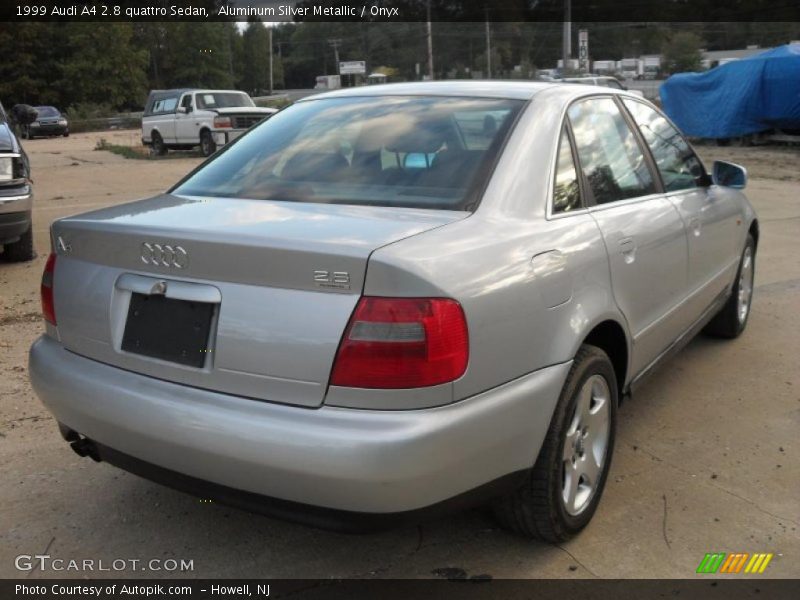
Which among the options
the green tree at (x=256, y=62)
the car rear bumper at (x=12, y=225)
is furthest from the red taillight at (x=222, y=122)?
the green tree at (x=256, y=62)

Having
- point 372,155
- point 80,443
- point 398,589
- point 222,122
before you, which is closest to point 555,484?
point 398,589

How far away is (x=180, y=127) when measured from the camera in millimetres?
21922

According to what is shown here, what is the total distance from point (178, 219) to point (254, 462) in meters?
0.87

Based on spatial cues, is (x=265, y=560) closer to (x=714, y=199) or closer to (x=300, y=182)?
(x=300, y=182)

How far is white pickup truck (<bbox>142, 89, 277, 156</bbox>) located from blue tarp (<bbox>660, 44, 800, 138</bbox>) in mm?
11001

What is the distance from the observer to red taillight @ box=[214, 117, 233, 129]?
19.8m

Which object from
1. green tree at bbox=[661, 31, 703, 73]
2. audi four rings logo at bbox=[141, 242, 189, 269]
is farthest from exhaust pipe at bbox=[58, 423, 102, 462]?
green tree at bbox=[661, 31, 703, 73]

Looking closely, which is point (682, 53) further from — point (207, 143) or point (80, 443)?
point (80, 443)

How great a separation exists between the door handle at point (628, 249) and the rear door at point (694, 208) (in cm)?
69

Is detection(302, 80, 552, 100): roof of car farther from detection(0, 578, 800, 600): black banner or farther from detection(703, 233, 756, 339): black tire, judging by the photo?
detection(703, 233, 756, 339): black tire

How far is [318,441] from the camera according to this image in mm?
2057

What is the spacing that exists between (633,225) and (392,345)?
1516 mm

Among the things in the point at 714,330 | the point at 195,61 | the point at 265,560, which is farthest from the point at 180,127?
the point at 195,61

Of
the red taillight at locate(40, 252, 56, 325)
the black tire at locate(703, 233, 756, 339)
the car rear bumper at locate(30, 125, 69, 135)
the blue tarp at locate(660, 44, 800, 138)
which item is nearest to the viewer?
the red taillight at locate(40, 252, 56, 325)
